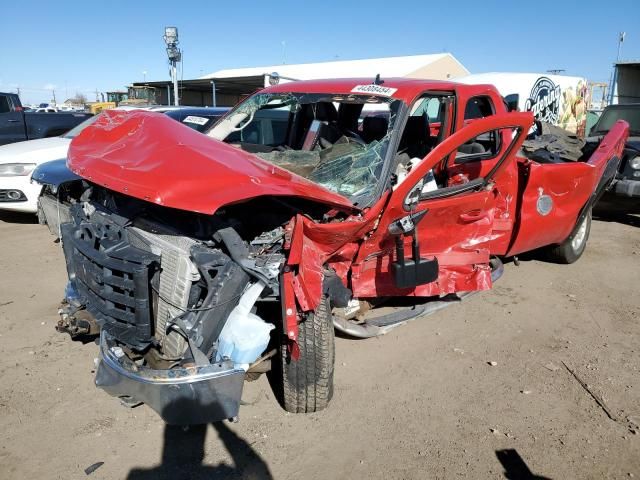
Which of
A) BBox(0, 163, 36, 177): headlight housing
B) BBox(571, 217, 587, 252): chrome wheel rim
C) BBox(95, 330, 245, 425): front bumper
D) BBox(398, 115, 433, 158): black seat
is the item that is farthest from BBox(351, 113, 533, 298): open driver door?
BBox(0, 163, 36, 177): headlight housing

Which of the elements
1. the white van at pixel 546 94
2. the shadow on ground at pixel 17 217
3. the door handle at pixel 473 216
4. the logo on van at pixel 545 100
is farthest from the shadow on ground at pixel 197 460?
the logo on van at pixel 545 100

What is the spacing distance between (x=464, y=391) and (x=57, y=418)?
8.17ft

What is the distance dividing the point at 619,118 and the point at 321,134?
6962 mm

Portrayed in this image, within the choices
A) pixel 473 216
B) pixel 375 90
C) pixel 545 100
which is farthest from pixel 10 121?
pixel 545 100

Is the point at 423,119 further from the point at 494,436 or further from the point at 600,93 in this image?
the point at 600,93

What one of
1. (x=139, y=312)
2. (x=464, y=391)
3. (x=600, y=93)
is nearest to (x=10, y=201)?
(x=139, y=312)

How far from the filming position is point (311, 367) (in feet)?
9.33

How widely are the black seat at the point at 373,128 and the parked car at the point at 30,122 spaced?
25.3 ft

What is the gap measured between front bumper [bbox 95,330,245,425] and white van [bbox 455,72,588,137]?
1167 centimetres

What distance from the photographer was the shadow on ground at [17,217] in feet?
23.9

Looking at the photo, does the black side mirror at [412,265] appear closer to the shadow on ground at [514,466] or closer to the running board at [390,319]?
the running board at [390,319]

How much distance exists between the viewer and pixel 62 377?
3.30 m

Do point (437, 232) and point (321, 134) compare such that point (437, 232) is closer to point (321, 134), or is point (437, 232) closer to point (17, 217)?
point (321, 134)

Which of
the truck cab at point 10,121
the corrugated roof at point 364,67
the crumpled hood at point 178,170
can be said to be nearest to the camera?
the crumpled hood at point 178,170
